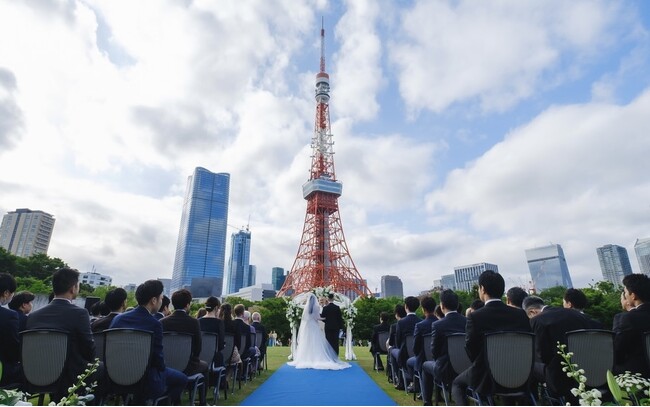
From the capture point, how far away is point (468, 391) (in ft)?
12.8

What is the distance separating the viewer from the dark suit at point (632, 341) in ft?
10.8

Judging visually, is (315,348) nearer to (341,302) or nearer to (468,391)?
(341,302)

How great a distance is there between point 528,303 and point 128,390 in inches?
206

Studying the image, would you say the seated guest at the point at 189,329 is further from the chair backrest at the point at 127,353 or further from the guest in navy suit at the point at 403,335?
the guest in navy suit at the point at 403,335

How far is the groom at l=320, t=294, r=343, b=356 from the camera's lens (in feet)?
30.4

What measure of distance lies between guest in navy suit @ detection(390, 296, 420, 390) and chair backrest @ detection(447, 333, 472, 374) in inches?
75.4

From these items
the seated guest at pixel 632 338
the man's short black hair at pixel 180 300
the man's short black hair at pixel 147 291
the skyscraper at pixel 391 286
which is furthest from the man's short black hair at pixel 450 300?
the skyscraper at pixel 391 286

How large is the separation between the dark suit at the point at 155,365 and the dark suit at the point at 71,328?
0.84ft

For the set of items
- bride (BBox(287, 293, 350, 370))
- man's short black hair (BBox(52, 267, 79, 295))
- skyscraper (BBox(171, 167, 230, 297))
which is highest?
skyscraper (BBox(171, 167, 230, 297))

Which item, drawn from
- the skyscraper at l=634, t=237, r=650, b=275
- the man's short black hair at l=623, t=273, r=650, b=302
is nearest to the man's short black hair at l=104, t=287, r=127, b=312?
the man's short black hair at l=623, t=273, r=650, b=302

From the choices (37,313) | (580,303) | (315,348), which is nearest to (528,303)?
(580,303)

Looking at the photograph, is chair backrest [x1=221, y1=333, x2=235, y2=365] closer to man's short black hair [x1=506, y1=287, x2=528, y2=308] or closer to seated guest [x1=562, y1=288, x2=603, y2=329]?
man's short black hair [x1=506, y1=287, x2=528, y2=308]

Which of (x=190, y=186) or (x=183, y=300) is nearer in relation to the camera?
(x=183, y=300)

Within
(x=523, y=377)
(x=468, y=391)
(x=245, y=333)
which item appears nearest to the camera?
(x=523, y=377)
